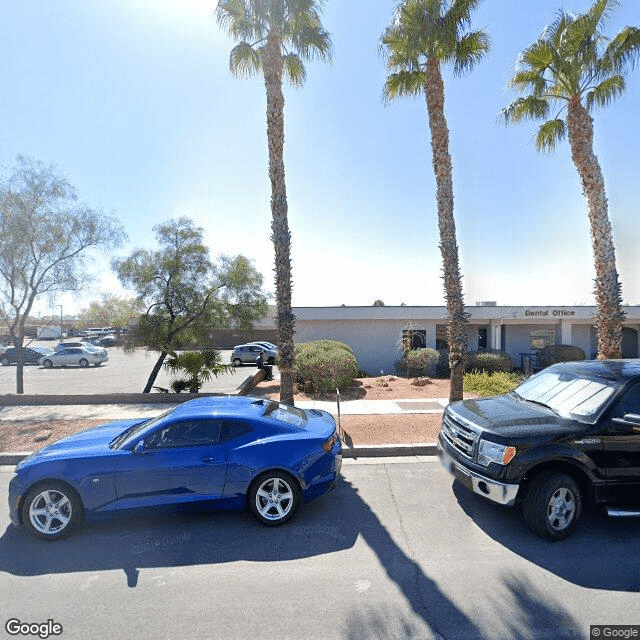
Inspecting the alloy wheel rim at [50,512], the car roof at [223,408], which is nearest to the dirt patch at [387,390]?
the car roof at [223,408]

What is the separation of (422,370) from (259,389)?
686 cm

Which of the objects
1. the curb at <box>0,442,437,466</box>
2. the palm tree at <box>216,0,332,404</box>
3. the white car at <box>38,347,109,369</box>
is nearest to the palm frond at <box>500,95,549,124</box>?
the palm tree at <box>216,0,332,404</box>

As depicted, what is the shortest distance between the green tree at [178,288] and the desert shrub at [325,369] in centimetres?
321

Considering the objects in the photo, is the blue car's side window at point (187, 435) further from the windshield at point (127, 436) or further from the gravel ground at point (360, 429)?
the gravel ground at point (360, 429)

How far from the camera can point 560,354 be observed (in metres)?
16.9

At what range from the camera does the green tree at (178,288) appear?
488 inches

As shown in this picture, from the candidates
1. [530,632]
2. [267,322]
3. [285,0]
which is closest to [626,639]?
[530,632]

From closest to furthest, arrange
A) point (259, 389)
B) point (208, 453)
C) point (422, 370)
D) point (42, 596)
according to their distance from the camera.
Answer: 1. point (42, 596)
2. point (208, 453)
3. point (259, 389)
4. point (422, 370)

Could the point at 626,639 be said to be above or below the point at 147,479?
below

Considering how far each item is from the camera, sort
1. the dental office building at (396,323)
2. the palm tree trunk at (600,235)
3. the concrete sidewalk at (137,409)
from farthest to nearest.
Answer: the dental office building at (396,323)
the concrete sidewalk at (137,409)
the palm tree trunk at (600,235)

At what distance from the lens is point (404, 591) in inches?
125

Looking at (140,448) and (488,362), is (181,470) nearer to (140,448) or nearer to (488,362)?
(140,448)

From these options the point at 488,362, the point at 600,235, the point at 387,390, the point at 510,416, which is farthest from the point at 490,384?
the point at 510,416

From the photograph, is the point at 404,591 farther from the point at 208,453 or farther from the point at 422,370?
the point at 422,370
